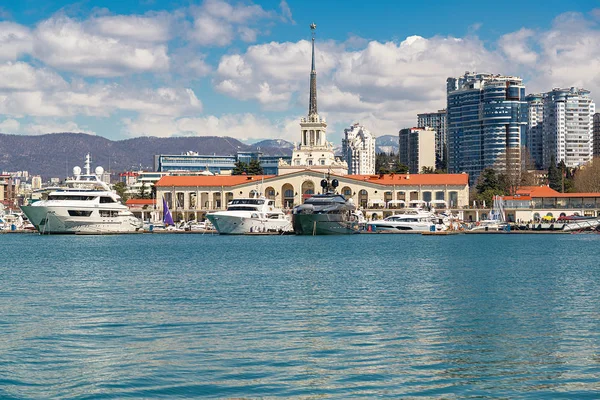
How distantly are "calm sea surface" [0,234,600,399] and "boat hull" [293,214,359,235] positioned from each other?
44693mm

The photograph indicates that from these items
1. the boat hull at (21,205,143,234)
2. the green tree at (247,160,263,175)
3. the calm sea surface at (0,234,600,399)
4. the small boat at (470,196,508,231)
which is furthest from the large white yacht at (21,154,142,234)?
the green tree at (247,160,263,175)

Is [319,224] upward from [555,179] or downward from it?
downward

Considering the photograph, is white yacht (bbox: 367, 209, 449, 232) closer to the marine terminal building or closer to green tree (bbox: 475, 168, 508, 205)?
the marine terminal building

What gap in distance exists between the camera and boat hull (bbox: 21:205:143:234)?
98.1m

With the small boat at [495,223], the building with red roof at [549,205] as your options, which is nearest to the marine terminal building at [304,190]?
the building with red roof at [549,205]

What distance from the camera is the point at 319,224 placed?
96250 mm

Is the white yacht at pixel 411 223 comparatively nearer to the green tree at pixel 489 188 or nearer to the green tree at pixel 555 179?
the green tree at pixel 489 188

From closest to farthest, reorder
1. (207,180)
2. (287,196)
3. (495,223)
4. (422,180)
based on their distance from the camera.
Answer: (495,223) → (422,180) → (287,196) → (207,180)

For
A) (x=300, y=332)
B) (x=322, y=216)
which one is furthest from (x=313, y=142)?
(x=300, y=332)

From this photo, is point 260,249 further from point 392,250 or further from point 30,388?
point 30,388

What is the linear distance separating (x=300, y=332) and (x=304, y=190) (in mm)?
117153

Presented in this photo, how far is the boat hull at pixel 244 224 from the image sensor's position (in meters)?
103

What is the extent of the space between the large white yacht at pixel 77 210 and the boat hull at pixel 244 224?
11.5 meters

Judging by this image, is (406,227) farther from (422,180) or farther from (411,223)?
(422,180)
